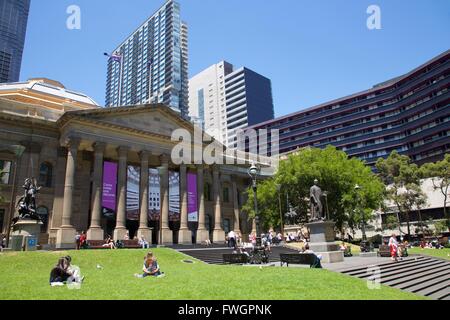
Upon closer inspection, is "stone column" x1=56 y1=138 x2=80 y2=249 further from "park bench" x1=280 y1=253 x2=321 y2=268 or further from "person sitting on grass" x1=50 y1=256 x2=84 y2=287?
"park bench" x1=280 y1=253 x2=321 y2=268

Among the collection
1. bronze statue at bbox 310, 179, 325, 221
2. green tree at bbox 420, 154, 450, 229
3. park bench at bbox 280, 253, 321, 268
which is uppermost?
green tree at bbox 420, 154, 450, 229

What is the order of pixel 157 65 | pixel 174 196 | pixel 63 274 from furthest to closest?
pixel 157 65 → pixel 174 196 → pixel 63 274

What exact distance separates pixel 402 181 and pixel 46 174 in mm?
48697

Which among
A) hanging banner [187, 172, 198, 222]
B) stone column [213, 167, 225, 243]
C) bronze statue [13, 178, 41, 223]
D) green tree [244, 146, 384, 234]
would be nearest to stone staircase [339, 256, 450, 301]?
green tree [244, 146, 384, 234]

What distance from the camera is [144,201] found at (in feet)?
115

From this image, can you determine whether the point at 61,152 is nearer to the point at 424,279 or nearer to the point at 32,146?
the point at 32,146

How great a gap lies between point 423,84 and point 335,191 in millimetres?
53101

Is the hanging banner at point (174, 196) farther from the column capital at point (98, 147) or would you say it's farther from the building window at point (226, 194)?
the building window at point (226, 194)

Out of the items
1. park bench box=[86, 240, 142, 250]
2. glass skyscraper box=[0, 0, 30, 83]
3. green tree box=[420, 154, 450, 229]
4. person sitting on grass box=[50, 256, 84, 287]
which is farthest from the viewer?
glass skyscraper box=[0, 0, 30, 83]

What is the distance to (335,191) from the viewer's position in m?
36.8

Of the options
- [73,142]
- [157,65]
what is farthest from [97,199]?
[157,65]

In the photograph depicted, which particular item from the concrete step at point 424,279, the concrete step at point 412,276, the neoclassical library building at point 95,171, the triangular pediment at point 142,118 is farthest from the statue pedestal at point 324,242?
the triangular pediment at point 142,118

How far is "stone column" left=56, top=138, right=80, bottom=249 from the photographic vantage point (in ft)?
96.5

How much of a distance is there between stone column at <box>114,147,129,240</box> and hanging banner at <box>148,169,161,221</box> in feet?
9.68
